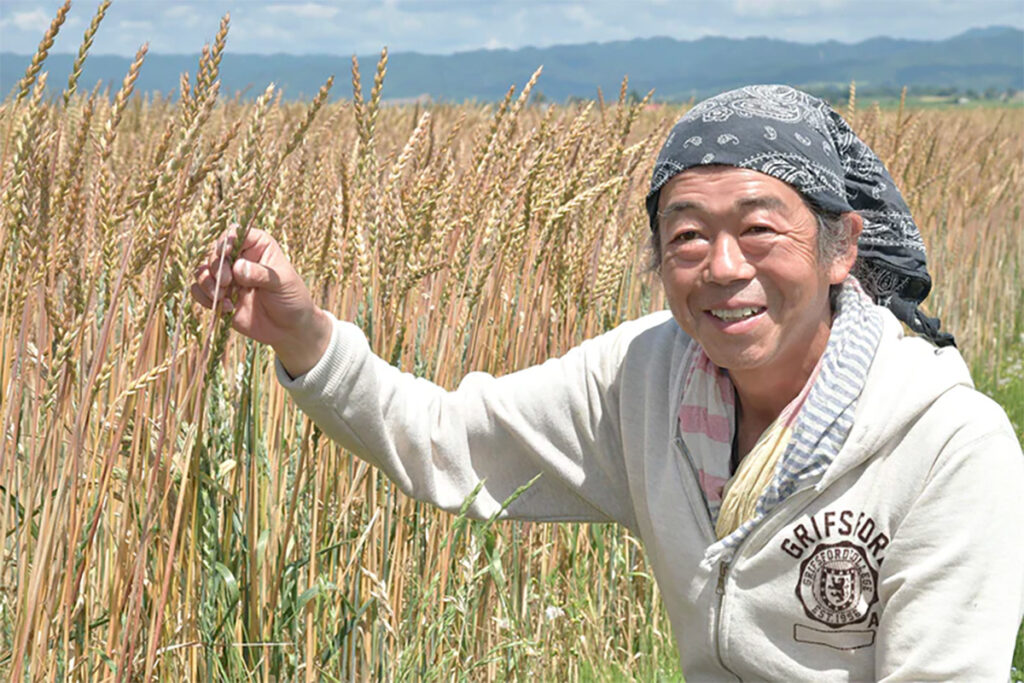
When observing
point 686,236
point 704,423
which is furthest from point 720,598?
point 686,236

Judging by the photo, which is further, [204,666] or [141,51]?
[204,666]

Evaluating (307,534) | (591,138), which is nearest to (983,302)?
(591,138)

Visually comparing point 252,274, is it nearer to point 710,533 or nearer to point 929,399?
point 710,533

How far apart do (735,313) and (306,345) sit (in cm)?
61

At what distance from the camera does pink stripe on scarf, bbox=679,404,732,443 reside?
68.1 inches

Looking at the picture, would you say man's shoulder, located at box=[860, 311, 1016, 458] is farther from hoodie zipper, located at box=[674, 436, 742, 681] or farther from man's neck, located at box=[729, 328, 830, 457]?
hoodie zipper, located at box=[674, 436, 742, 681]

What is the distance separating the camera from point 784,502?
1.60 metres

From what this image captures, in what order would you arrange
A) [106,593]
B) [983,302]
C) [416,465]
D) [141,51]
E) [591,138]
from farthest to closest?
[983,302], [591,138], [416,465], [106,593], [141,51]

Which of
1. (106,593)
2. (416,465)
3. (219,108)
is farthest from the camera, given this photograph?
(219,108)

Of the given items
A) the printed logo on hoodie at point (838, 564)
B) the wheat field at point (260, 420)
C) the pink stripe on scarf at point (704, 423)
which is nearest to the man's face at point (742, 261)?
the pink stripe on scarf at point (704, 423)

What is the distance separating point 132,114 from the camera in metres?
8.20

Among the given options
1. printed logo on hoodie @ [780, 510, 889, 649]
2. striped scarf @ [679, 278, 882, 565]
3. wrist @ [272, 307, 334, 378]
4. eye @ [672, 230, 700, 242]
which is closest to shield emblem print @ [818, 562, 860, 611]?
printed logo on hoodie @ [780, 510, 889, 649]

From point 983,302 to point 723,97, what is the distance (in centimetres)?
525

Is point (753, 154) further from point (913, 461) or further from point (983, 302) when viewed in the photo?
point (983, 302)
